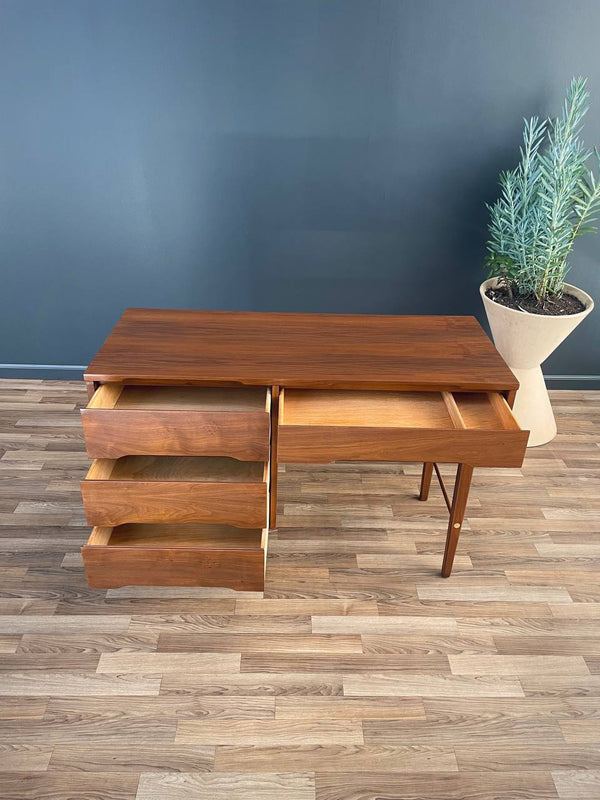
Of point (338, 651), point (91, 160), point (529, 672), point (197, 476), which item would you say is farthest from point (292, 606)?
point (91, 160)

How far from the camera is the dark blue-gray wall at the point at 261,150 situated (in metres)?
2.04

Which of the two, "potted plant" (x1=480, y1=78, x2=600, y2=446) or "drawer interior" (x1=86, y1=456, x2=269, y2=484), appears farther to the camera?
"potted plant" (x1=480, y1=78, x2=600, y2=446)

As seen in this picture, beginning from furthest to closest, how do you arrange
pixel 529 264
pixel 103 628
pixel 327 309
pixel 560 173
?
pixel 327 309 → pixel 529 264 → pixel 560 173 → pixel 103 628

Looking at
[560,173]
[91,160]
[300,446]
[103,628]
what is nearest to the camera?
[300,446]

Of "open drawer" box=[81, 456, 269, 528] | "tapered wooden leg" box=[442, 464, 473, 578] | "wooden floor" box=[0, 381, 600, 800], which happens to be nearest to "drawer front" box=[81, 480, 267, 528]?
"open drawer" box=[81, 456, 269, 528]

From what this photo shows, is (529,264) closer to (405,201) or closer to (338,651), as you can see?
(405,201)

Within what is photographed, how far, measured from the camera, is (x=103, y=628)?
1.48 m

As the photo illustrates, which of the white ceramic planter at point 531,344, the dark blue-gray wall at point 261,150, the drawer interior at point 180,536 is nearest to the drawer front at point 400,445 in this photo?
the drawer interior at point 180,536

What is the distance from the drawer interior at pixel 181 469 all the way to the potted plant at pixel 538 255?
1.00 metres

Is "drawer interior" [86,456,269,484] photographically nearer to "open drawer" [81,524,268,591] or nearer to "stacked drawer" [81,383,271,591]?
"stacked drawer" [81,383,271,591]

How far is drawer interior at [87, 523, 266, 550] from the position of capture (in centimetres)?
147

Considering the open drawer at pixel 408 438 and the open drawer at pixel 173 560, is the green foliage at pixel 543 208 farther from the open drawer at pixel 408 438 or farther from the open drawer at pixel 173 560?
the open drawer at pixel 173 560

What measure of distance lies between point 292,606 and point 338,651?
17cm

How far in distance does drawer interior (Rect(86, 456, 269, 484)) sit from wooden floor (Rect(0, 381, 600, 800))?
0.98 feet
